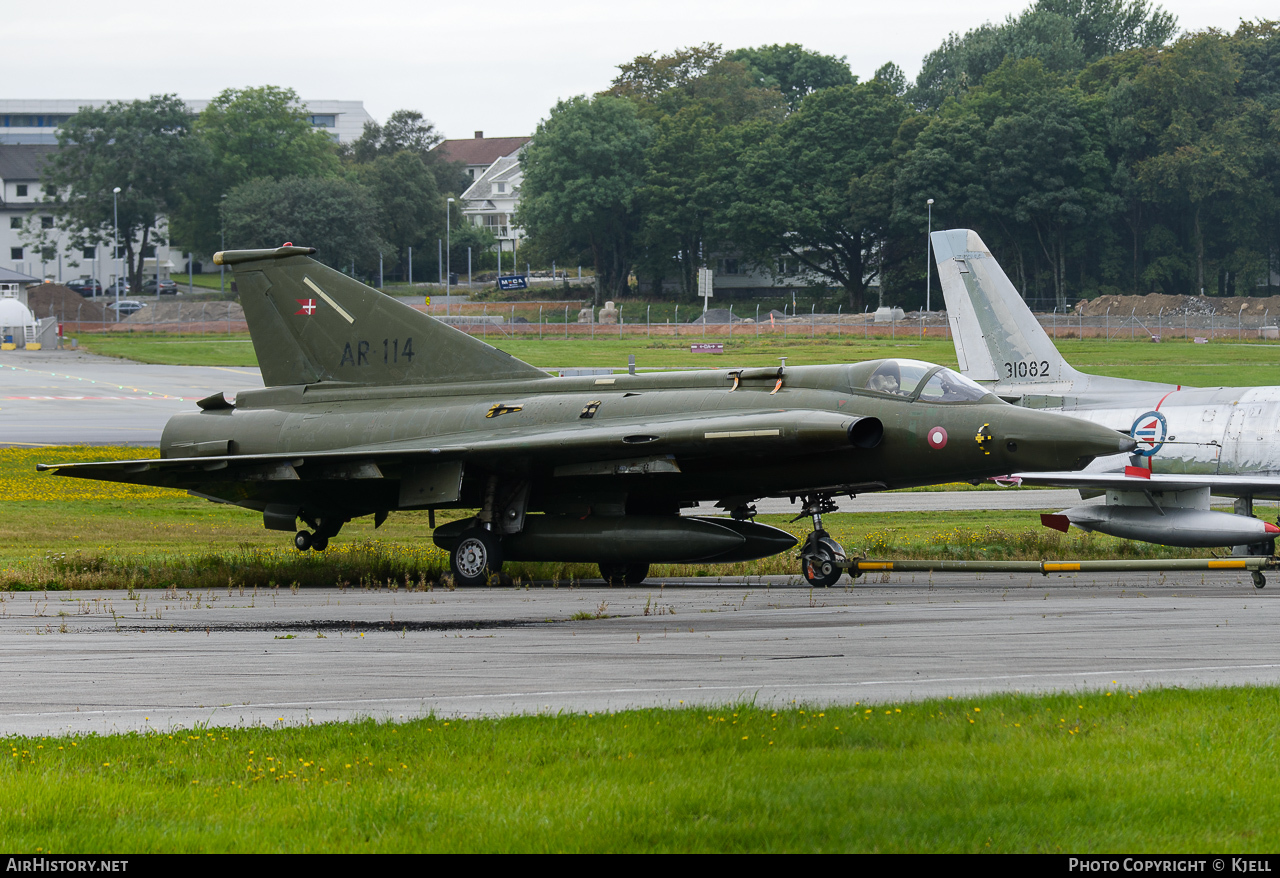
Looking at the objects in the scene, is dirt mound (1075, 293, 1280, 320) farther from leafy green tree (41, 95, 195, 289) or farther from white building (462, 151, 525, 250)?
white building (462, 151, 525, 250)

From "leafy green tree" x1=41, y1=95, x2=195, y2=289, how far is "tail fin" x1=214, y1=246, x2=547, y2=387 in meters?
109

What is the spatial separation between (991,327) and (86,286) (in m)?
126

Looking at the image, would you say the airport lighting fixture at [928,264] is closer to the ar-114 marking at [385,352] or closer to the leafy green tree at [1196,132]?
the leafy green tree at [1196,132]

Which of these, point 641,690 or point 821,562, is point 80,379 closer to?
point 821,562

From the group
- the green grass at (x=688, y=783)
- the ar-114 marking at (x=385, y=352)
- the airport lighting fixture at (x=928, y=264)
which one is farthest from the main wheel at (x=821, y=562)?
the airport lighting fixture at (x=928, y=264)

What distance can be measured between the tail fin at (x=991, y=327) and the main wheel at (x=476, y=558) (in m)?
10.2

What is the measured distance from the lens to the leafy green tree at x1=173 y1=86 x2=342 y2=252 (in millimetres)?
126250

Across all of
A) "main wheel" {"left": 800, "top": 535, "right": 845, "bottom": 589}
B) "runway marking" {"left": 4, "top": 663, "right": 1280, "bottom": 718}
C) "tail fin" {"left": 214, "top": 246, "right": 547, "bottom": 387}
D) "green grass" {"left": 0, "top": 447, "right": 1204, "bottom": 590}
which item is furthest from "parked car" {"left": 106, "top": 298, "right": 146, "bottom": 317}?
"runway marking" {"left": 4, "top": 663, "right": 1280, "bottom": 718}

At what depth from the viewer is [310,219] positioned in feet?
359

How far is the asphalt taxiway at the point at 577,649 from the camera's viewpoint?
9.27m

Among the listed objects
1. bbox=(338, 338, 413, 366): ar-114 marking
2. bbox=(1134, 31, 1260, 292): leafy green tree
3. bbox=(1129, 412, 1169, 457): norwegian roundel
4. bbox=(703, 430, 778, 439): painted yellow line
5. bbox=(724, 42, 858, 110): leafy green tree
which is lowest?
bbox=(1129, 412, 1169, 457): norwegian roundel

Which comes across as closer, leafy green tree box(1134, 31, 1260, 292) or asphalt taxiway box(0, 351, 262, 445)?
asphalt taxiway box(0, 351, 262, 445)

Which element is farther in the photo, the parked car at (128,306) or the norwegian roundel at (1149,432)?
the parked car at (128,306)

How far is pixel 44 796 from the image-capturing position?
6.42 m
